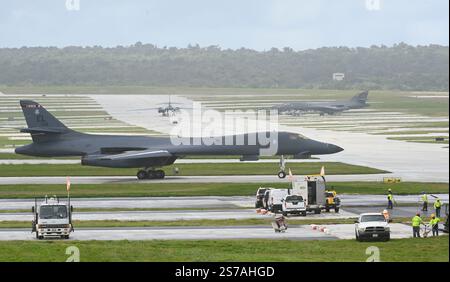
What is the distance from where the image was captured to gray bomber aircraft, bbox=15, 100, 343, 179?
217 feet

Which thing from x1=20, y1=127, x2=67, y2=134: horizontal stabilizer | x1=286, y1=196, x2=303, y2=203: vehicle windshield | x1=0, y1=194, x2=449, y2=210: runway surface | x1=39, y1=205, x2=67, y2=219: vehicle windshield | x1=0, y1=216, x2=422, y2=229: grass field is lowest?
x1=0, y1=194, x2=449, y2=210: runway surface

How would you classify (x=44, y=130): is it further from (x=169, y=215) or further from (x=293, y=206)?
(x=293, y=206)

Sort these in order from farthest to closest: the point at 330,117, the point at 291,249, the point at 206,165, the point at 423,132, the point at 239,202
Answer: the point at 330,117, the point at 423,132, the point at 206,165, the point at 239,202, the point at 291,249

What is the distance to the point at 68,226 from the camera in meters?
37.9

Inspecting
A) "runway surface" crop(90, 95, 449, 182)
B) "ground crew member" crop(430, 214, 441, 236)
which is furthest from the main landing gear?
"ground crew member" crop(430, 214, 441, 236)

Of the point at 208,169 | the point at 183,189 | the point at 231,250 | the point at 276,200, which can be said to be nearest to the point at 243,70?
the point at 208,169

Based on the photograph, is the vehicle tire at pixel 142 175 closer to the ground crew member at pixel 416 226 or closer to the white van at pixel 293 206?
the white van at pixel 293 206

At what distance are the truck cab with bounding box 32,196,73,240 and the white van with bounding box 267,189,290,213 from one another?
39.7 ft

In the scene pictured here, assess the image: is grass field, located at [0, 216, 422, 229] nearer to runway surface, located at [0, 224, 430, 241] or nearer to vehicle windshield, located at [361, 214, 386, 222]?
runway surface, located at [0, 224, 430, 241]

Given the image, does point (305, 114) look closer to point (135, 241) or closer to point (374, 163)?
point (374, 163)

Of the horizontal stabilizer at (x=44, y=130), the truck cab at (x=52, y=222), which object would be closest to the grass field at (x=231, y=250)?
the truck cab at (x=52, y=222)

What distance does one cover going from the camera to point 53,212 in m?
38.7

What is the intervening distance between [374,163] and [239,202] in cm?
2924
